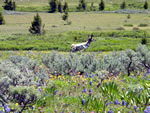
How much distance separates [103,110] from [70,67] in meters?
4.45

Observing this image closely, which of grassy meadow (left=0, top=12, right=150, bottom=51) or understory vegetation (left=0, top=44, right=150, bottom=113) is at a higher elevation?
understory vegetation (left=0, top=44, right=150, bottom=113)

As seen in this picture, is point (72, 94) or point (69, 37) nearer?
point (72, 94)

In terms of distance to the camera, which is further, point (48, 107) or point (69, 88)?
point (69, 88)

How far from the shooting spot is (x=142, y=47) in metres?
10.0

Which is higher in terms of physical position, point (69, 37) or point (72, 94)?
point (72, 94)

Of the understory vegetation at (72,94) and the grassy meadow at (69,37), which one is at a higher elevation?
the understory vegetation at (72,94)

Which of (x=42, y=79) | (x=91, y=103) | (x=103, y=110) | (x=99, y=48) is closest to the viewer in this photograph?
(x=103, y=110)

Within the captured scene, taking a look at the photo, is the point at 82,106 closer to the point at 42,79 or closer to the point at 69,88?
the point at 69,88

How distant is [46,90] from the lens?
Answer: 6055 mm

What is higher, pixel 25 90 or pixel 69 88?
pixel 25 90

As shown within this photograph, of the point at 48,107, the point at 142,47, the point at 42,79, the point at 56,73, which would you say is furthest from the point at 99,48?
the point at 48,107

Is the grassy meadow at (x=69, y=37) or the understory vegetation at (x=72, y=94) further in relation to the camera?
the grassy meadow at (x=69, y=37)

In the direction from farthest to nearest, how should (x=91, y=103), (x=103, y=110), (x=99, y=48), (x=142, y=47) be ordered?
(x=99, y=48) < (x=142, y=47) < (x=91, y=103) < (x=103, y=110)

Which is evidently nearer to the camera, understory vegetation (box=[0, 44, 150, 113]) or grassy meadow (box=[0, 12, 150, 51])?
understory vegetation (box=[0, 44, 150, 113])
